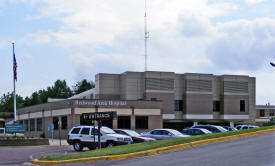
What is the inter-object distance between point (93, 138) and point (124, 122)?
85.9 feet

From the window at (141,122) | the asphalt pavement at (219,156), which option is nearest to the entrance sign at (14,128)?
the window at (141,122)

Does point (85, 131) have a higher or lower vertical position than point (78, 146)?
higher

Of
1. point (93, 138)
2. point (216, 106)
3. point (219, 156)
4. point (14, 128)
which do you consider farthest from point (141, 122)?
point (219, 156)

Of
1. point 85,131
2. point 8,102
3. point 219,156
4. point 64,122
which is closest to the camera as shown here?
point 219,156

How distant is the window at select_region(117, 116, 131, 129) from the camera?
54.6 m

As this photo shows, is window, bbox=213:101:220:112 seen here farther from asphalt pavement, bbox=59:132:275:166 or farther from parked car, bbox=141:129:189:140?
asphalt pavement, bbox=59:132:275:166

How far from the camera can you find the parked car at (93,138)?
27922mm

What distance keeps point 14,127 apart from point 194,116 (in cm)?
3547

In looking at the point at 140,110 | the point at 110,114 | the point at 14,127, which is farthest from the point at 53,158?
the point at 140,110

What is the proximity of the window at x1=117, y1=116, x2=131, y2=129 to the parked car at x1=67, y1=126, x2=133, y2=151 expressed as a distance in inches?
957

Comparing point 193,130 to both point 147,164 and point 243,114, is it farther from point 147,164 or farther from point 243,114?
point 243,114

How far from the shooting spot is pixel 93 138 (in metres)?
28.9

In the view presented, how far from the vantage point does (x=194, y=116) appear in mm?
70625

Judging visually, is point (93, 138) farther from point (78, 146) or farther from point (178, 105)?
point (178, 105)
